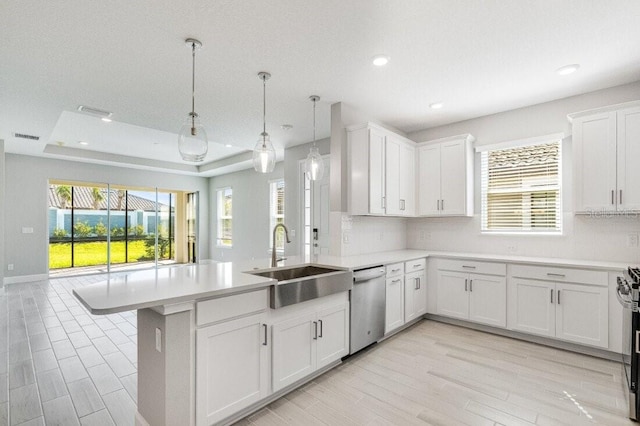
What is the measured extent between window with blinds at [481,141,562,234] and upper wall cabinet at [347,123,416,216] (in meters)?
1.21

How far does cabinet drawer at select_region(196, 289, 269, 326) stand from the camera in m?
1.87

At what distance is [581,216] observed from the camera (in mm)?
3504

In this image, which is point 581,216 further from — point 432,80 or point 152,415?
point 152,415

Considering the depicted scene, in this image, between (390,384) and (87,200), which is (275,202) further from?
(390,384)

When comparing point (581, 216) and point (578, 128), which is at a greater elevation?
point (578, 128)

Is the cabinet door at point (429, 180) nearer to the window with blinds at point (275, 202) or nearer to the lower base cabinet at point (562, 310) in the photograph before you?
the lower base cabinet at point (562, 310)

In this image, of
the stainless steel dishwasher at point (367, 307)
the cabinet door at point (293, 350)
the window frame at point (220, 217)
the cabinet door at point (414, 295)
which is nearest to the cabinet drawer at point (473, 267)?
the cabinet door at point (414, 295)

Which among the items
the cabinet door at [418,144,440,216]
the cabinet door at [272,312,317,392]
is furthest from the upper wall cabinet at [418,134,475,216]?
the cabinet door at [272,312,317,392]

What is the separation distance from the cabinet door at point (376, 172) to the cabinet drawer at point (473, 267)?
109 cm

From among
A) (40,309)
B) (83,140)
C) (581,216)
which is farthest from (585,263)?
(83,140)

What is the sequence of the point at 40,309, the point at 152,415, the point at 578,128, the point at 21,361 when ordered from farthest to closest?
the point at 40,309
the point at 578,128
the point at 21,361
the point at 152,415

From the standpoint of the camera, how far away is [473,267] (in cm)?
376

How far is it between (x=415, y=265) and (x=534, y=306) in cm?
130

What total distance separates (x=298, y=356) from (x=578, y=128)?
3.65m
